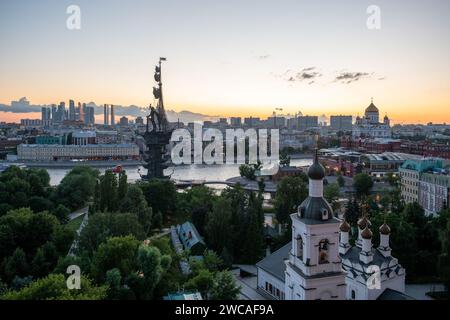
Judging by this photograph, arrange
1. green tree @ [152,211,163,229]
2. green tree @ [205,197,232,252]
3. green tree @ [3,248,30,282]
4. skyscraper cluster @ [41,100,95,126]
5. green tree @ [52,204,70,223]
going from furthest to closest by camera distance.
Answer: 1. skyscraper cluster @ [41,100,95,126]
2. green tree @ [152,211,163,229]
3. green tree @ [52,204,70,223]
4. green tree @ [205,197,232,252]
5. green tree @ [3,248,30,282]

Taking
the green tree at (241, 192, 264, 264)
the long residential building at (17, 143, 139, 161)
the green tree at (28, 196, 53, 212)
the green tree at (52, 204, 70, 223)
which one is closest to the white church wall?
the green tree at (241, 192, 264, 264)

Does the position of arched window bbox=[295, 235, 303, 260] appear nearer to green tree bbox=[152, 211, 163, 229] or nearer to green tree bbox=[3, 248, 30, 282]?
green tree bbox=[3, 248, 30, 282]

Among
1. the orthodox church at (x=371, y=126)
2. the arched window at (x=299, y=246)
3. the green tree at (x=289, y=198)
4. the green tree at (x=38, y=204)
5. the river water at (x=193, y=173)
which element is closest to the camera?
the arched window at (x=299, y=246)

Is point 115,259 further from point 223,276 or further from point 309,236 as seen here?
point 309,236

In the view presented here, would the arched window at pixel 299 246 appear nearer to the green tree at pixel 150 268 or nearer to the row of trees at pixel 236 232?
the green tree at pixel 150 268

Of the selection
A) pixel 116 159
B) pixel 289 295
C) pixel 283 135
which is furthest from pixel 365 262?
pixel 283 135

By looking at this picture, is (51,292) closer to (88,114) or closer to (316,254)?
(316,254)

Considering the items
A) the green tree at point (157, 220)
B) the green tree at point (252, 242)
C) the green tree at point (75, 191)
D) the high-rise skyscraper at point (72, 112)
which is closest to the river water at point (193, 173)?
the green tree at point (75, 191)
